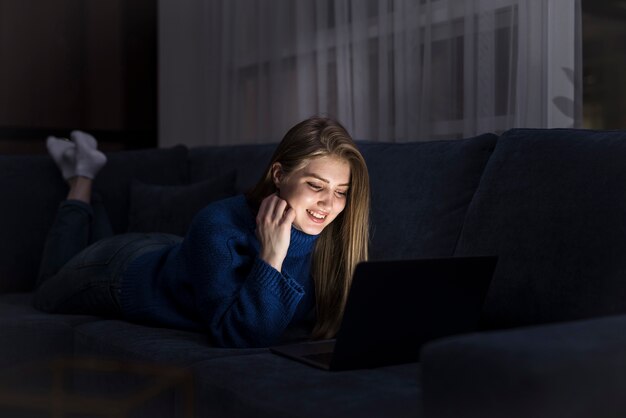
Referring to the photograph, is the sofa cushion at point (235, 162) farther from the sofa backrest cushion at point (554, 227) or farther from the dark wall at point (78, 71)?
the dark wall at point (78, 71)

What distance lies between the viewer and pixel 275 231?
167 centimetres

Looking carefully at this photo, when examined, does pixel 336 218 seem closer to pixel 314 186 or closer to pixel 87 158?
pixel 314 186

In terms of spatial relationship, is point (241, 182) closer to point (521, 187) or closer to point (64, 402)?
point (521, 187)

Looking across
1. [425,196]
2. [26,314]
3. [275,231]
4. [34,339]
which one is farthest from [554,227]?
[26,314]

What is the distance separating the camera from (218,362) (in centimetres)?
149

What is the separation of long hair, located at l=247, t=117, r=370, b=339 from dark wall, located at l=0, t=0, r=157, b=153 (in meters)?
2.52

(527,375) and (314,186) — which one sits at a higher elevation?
(314,186)

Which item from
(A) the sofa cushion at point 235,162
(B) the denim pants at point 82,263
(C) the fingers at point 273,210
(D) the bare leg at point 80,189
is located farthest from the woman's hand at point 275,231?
(D) the bare leg at point 80,189

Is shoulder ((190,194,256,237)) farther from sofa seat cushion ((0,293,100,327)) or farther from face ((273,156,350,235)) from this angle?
sofa seat cushion ((0,293,100,327))

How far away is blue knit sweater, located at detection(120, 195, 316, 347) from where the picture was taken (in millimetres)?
1646

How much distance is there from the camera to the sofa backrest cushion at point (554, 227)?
1539mm

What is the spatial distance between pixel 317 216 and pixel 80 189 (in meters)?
1.24

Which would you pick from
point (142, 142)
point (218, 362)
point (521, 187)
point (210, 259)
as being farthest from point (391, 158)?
point (142, 142)

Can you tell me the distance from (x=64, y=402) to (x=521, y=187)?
106 centimetres
